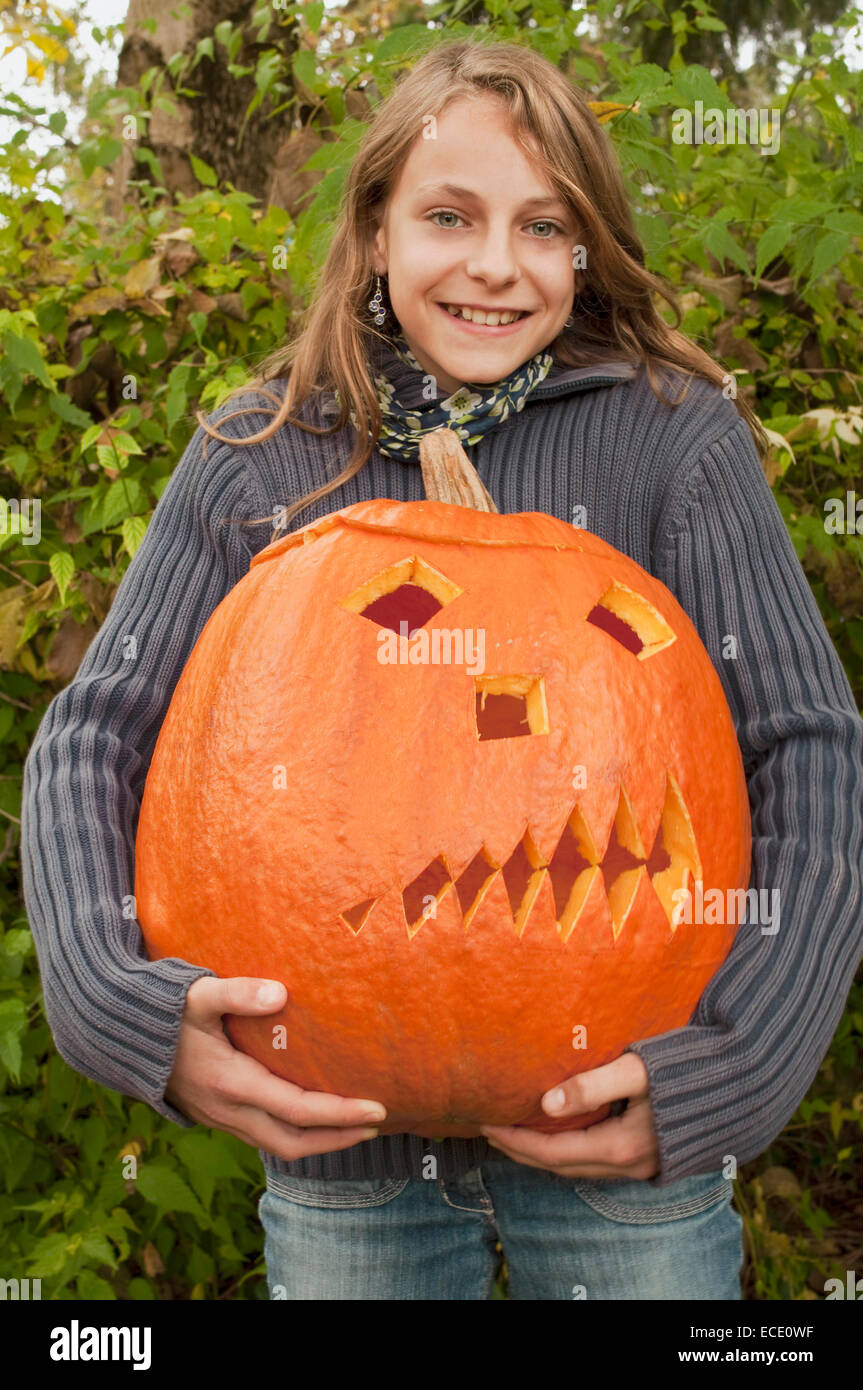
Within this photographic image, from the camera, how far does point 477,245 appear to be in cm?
179

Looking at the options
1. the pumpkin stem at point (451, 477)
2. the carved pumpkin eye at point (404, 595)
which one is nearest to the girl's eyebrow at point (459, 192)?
the pumpkin stem at point (451, 477)

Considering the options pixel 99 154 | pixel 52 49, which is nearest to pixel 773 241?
pixel 99 154

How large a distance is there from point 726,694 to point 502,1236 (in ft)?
2.95

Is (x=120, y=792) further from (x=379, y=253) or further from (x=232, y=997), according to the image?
(x=379, y=253)

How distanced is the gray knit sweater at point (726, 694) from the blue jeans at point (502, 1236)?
0.20ft

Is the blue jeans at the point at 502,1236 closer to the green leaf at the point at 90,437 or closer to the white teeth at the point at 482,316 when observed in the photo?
the white teeth at the point at 482,316

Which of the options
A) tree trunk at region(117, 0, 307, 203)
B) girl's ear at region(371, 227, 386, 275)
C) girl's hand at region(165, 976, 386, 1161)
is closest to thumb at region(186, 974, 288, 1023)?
girl's hand at region(165, 976, 386, 1161)

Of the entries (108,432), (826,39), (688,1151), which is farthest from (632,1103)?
(826,39)

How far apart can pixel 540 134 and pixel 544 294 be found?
Answer: 0.74ft

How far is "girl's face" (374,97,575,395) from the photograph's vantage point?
177 cm

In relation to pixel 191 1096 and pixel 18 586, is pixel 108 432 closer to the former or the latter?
pixel 18 586

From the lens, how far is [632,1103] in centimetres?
144

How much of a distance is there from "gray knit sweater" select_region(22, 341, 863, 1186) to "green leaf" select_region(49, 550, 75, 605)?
71 cm

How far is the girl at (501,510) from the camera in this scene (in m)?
1.47
